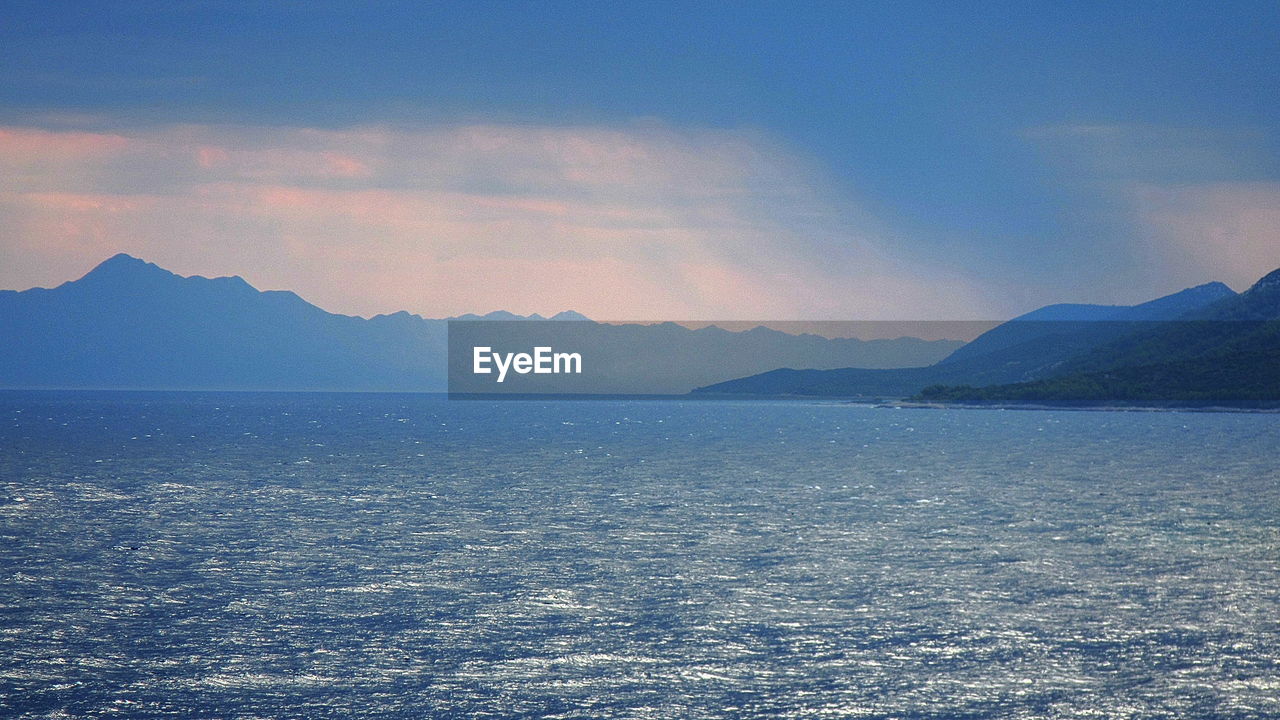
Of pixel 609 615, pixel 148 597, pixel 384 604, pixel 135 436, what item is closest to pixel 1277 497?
pixel 609 615

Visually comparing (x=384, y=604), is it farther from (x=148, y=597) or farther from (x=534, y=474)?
(x=534, y=474)

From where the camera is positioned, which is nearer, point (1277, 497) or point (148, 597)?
point (148, 597)

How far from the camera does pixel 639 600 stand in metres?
31.1

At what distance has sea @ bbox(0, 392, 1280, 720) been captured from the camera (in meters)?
21.5

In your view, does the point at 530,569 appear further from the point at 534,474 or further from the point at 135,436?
the point at 135,436

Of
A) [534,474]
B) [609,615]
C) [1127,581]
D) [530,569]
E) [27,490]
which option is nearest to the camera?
[609,615]

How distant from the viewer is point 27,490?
6769 cm

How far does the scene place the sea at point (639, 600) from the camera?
21.5 metres

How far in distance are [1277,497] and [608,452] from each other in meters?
64.7

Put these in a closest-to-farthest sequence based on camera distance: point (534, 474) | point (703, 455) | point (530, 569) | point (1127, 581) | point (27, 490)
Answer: point (1127, 581), point (530, 569), point (27, 490), point (534, 474), point (703, 455)

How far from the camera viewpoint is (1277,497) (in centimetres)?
6300

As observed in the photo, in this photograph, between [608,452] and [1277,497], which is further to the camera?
[608,452]

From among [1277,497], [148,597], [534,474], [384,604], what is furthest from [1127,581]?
[534,474]

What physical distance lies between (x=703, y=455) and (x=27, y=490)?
60.6 m
